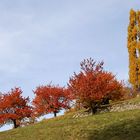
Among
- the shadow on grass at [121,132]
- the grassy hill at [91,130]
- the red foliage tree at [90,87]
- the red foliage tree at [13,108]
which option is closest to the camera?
the shadow on grass at [121,132]

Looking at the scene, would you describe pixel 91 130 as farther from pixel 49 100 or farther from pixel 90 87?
pixel 49 100

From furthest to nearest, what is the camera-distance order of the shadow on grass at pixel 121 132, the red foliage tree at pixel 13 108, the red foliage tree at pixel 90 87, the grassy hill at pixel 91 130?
the red foliage tree at pixel 13 108 < the red foliage tree at pixel 90 87 < the grassy hill at pixel 91 130 < the shadow on grass at pixel 121 132

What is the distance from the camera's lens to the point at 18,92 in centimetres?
6156

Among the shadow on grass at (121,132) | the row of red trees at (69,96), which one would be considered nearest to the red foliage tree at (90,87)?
the row of red trees at (69,96)

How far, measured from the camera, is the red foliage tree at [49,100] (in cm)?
6306

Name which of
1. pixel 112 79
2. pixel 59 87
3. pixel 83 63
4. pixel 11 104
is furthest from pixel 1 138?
pixel 59 87

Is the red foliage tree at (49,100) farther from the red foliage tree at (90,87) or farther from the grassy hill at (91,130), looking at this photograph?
the grassy hill at (91,130)

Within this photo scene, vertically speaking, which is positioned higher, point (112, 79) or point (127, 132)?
point (112, 79)

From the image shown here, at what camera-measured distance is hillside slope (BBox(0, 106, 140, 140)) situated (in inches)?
1079

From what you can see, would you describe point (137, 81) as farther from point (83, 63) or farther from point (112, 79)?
point (83, 63)

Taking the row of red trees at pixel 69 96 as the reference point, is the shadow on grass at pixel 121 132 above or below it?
below

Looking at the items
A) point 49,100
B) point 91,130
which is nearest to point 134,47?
point 49,100

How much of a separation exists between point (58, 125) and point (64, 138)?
536cm

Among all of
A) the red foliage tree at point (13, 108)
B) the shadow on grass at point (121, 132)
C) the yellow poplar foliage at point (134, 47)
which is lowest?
the shadow on grass at point (121, 132)
